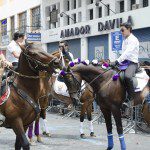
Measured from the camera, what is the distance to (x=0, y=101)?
771 cm

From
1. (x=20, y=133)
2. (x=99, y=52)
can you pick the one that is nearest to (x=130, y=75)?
(x=20, y=133)

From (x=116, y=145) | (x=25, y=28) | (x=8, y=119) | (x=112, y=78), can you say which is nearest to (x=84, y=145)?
(x=116, y=145)

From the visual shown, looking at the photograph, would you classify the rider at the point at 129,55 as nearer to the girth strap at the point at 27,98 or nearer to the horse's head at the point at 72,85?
the horse's head at the point at 72,85

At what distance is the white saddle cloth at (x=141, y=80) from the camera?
10.6m

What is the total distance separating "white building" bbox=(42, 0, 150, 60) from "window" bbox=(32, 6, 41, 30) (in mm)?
1182

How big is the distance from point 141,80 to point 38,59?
12.9 feet

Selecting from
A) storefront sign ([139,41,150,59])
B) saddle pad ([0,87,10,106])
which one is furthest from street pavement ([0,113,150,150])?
storefront sign ([139,41,150,59])

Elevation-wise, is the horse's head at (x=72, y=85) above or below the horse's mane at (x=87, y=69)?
below

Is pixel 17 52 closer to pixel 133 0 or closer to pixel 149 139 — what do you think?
pixel 149 139

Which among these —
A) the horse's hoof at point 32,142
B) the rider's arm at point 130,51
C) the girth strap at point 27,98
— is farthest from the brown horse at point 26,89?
the horse's hoof at point 32,142

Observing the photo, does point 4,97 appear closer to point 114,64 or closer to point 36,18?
point 114,64

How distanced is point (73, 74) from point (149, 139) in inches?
163

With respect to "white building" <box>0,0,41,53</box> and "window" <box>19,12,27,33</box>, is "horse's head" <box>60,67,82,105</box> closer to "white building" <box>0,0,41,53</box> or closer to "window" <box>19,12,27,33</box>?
"white building" <box>0,0,41,53</box>

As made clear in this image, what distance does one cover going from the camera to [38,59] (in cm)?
745
